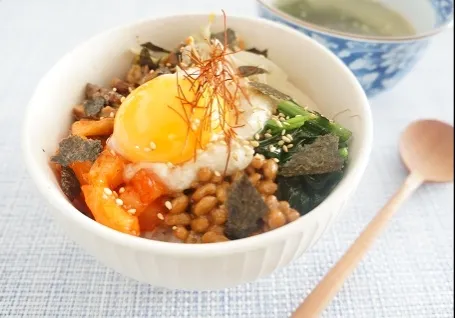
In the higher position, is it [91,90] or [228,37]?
[228,37]

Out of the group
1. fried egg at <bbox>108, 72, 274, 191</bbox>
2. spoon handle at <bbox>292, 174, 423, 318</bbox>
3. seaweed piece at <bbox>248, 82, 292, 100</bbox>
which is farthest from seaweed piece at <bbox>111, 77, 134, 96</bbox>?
spoon handle at <bbox>292, 174, 423, 318</bbox>

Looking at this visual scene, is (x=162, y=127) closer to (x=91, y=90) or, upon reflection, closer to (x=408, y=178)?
(x=91, y=90)

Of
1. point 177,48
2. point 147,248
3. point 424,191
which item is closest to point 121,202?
point 147,248

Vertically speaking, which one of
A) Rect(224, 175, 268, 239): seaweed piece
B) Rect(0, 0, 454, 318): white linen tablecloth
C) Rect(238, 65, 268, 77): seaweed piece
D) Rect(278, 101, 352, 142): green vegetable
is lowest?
Rect(0, 0, 454, 318): white linen tablecloth

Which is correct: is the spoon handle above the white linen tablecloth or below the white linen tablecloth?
above

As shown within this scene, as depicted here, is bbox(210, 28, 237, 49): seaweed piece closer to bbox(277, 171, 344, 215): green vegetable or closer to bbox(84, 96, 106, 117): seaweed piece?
bbox(84, 96, 106, 117): seaweed piece

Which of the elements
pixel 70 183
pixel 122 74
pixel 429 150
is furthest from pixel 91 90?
pixel 429 150

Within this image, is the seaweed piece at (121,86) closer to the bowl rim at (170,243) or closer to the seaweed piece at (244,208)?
the bowl rim at (170,243)

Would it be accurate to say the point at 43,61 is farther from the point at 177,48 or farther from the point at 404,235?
the point at 404,235
